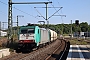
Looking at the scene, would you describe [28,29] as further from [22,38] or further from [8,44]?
[8,44]

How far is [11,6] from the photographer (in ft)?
91.0

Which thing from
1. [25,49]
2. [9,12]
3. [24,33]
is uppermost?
[9,12]

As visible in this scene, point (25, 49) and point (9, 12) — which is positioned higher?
point (9, 12)

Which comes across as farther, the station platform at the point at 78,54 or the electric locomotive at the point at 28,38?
the electric locomotive at the point at 28,38

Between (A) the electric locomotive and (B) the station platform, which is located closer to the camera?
(B) the station platform

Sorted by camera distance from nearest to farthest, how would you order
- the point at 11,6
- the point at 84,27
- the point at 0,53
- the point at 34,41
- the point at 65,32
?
the point at 0,53 → the point at 34,41 → the point at 11,6 → the point at 84,27 → the point at 65,32

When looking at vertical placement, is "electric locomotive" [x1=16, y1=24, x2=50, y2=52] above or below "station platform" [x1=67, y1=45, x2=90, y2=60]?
above

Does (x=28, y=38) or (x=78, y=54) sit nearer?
(x=78, y=54)

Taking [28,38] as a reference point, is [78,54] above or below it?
below

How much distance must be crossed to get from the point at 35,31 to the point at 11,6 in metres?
4.39

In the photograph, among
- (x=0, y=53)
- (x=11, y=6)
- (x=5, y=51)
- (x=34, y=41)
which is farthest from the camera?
(x=11, y=6)

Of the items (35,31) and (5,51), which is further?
(35,31)

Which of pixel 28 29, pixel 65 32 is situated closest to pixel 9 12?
pixel 28 29

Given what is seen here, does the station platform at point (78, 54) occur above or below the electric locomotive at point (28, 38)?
below
